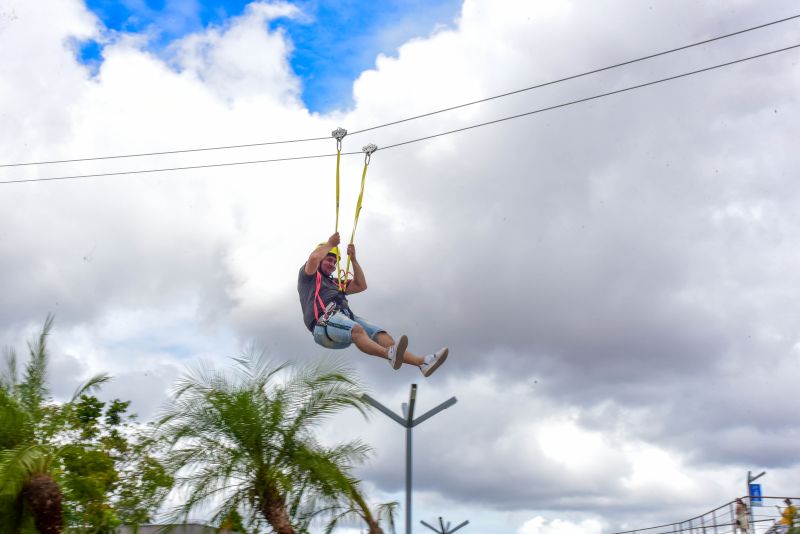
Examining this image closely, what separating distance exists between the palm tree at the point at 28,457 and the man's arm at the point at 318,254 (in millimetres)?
4361

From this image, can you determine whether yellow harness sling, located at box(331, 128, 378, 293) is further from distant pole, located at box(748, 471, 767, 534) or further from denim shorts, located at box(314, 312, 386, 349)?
distant pole, located at box(748, 471, 767, 534)

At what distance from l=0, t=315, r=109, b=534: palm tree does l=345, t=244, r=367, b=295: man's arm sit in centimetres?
455

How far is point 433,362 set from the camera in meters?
10.4

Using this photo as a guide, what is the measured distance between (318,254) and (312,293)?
0.52 m

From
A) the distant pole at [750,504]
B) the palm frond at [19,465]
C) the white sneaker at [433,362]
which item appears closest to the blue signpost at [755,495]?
the distant pole at [750,504]

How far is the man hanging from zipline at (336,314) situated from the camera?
10.6 meters

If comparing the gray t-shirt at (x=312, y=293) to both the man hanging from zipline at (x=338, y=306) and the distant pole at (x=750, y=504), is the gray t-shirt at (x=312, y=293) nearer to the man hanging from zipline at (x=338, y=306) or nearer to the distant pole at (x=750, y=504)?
the man hanging from zipline at (x=338, y=306)

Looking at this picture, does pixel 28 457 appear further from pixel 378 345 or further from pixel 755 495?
pixel 755 495

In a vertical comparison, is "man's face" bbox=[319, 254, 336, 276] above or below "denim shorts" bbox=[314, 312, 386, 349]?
above

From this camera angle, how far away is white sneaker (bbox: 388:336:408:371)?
10130 millimetres

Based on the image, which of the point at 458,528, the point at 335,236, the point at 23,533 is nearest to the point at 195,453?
the point at 23,533

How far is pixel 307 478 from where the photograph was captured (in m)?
12.8

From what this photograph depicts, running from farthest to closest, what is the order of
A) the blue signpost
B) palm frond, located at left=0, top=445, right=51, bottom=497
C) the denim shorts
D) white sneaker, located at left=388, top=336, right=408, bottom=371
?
the blue signpost
palm frond, located at left=0, top=445, right=51, bottom=497
the denim shorts
white sneaker, located at left=388, top=336, right=408, bottom=371

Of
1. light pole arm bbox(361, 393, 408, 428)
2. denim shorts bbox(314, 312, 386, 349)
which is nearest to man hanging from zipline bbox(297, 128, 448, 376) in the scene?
denim shorts bbox(314, 312, 386, 349)
